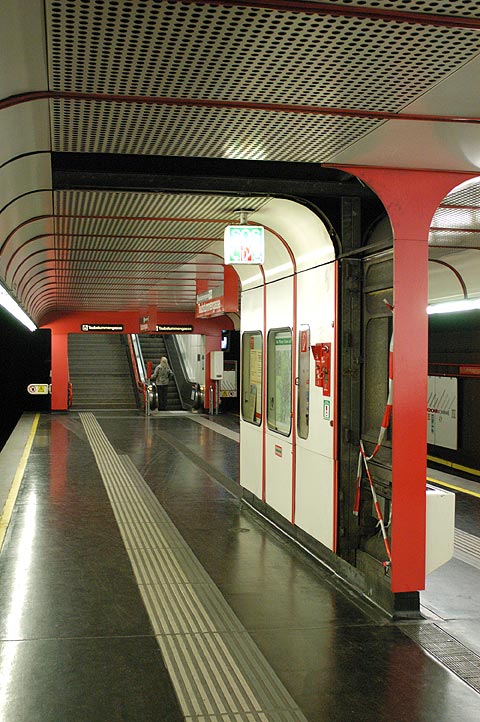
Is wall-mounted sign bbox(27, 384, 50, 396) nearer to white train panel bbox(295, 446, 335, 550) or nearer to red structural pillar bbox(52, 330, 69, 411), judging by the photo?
red structural pillar bbox(52, 330, 69, 411)

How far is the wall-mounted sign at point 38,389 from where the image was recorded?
2189cm

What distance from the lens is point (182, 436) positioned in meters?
15.8

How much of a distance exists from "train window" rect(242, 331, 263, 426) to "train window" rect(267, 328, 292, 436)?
320 millimetres

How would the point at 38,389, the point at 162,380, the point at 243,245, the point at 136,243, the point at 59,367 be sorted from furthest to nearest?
1. the point at 162,380
2. the point at 38,389
3. the point at 59,367
4. the point at 136,243
5. the point at 243,245

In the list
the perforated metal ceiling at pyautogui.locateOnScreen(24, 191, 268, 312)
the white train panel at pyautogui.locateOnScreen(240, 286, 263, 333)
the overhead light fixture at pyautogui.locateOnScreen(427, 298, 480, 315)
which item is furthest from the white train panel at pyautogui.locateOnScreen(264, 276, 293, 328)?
the overhead light fixture at pyautogui.locateOnScreen(427, 298, 480, 315)

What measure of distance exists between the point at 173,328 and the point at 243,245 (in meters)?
14.4

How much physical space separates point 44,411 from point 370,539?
57.7 feet

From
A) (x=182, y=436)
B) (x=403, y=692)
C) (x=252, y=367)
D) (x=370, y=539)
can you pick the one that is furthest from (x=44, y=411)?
(x=403, y=692)

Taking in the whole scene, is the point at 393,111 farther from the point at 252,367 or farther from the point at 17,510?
the point at 17,510

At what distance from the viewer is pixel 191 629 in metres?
4.71

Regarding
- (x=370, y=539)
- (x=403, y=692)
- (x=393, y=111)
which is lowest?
(x=403, y=692)

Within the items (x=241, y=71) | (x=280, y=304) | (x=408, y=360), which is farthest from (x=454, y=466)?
(x=241, y=71)

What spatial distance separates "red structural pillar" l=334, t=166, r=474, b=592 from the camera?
5.05 m

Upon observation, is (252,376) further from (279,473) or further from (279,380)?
(279,473)
